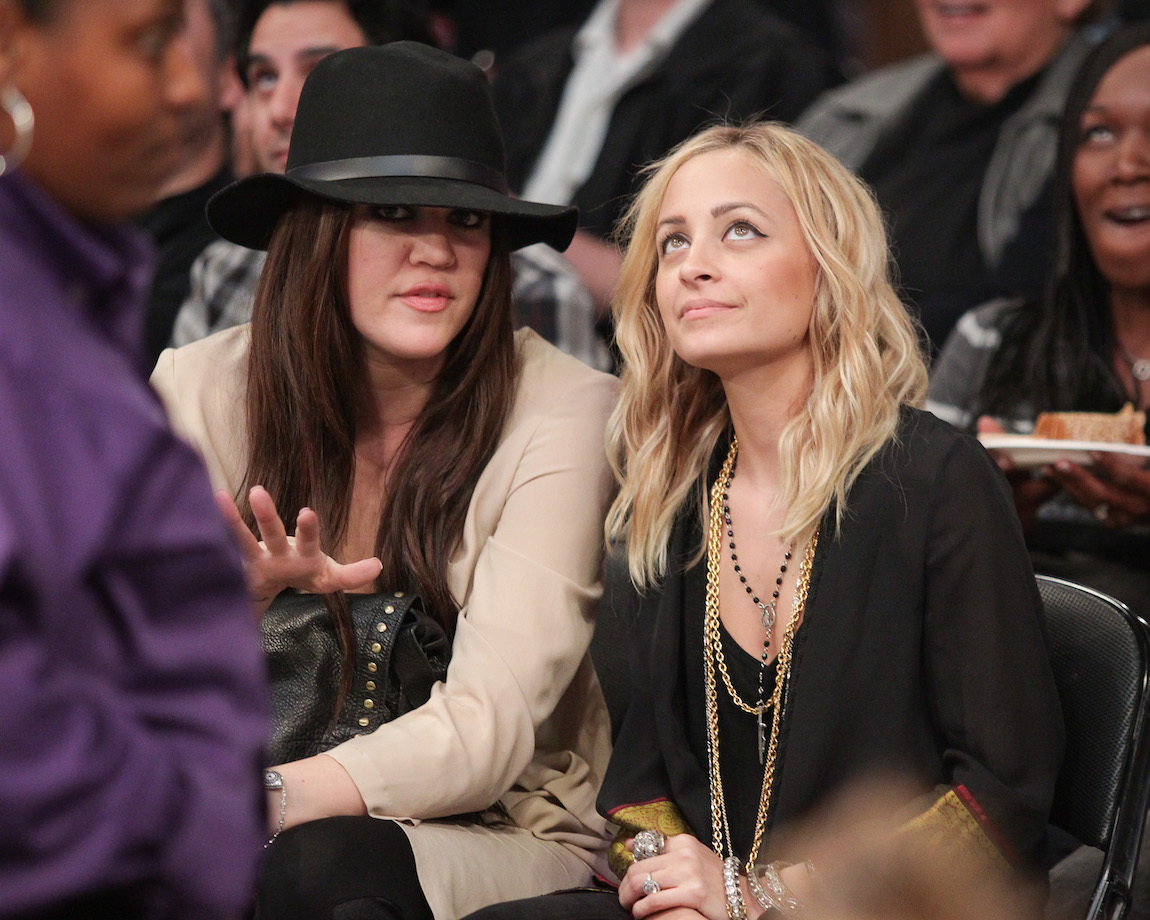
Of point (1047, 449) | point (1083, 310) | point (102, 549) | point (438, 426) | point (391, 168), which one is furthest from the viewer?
point (1083, 310)

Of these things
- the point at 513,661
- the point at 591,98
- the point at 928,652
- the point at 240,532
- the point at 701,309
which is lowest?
the point at 513,661

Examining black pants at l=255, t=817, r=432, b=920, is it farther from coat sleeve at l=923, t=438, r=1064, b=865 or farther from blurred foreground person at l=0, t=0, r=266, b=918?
blurred foreground person at l=0, t=0, r=266, b=918

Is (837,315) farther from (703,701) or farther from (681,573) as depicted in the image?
(703,701)

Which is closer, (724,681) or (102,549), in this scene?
(102,549)

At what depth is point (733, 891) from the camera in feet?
5.49

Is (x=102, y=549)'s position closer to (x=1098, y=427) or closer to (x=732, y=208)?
(x=732, y=208)

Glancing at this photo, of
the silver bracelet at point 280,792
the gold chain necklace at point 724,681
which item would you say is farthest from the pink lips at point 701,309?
the silver bracelet at point 280,792

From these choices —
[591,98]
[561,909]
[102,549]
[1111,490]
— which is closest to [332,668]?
[561,909]

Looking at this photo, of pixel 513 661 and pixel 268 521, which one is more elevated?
pixel 268 521

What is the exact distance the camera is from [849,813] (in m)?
1.68

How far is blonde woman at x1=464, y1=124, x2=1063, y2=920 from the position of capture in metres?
1.65

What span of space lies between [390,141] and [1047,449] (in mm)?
1216

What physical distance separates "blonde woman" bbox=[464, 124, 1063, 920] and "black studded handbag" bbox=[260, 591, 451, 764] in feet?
1.02


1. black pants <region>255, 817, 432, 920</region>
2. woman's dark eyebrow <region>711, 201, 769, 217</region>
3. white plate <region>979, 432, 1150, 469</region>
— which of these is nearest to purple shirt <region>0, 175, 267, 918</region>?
black pants <region>255, 817, 432, 920</region>
